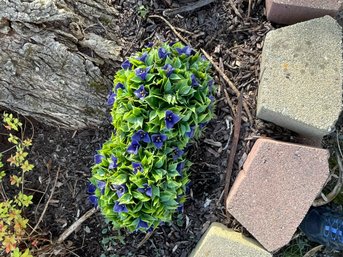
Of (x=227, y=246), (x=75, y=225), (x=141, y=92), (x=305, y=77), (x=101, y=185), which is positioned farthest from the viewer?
(x=75, y=225)

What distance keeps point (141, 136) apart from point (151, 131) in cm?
6

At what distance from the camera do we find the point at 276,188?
8.18 feet

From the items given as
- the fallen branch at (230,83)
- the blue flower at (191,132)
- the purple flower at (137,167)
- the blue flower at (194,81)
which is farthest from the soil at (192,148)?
the purple flower at (137,167)

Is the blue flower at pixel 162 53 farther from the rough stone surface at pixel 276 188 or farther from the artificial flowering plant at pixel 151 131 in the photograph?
the rough stone surface at pixel 276 188

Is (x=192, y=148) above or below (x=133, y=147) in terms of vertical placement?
below

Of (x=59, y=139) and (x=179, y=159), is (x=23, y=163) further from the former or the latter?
(x=179, y=159)

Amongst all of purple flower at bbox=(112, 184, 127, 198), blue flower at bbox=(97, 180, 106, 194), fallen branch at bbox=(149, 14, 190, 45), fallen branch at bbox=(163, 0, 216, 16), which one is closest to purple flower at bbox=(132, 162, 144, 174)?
purple flower at bbox=(112, 184, 127, 198)

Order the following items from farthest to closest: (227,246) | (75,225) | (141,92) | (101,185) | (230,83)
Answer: (75,225)
(230,83)
(227,246)
(101,185)
(141,92)

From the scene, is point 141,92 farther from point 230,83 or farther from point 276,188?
point 276,188

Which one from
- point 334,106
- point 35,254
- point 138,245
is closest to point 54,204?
point 35,254

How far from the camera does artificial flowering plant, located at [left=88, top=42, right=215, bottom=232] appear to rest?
2234 mm

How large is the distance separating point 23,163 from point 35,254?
0.59 metres

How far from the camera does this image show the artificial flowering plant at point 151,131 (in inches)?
88.0

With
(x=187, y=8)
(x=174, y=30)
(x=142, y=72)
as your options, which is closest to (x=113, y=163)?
(x=142, y=72)
